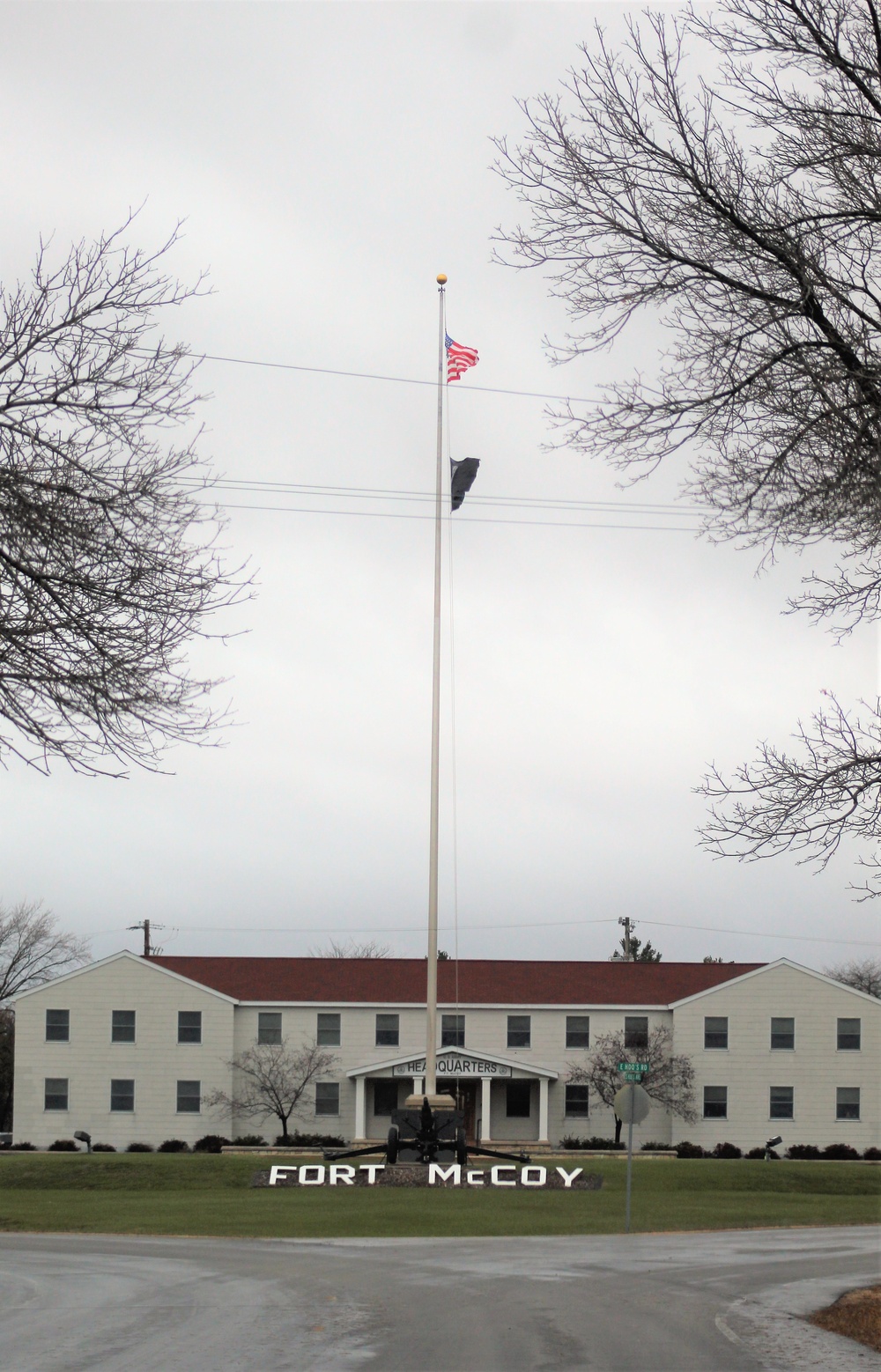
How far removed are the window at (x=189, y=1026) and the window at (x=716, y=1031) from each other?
1763 cm

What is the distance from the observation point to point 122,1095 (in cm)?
5284

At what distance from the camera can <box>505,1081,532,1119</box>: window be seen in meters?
53.1

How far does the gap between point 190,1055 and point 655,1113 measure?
16137mm

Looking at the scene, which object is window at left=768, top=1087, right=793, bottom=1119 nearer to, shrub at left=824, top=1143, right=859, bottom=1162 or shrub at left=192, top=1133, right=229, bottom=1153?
shrub at left=824, top=1143, right=859, bottom=1162

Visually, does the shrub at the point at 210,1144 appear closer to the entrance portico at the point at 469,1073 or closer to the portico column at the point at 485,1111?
the entrance portico at the point at 469,1073

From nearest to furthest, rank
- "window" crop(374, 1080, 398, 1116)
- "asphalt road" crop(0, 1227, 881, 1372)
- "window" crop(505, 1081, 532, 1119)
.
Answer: "asphalt road" crop(0, 1227, 881, 1372) → "window" crop(505, 1081, 532, 1119) → "window" crop(374, 1080, 398, 1116)

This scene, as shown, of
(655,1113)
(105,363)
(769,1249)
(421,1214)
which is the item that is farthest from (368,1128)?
(105,363)

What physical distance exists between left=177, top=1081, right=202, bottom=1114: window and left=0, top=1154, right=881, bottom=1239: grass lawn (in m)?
6.28

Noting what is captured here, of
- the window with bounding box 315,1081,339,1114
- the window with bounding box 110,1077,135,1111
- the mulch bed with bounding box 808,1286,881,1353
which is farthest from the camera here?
the window with bounding box 315,1081,339,1114

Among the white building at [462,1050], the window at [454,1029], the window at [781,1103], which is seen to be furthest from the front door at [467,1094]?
the window at [781,1103]

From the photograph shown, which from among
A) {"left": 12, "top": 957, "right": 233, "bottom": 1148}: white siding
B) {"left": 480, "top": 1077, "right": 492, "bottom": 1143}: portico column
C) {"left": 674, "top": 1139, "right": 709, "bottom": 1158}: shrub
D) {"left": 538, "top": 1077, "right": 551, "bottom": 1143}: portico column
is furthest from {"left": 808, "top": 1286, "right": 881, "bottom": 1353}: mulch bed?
{"left": 12, "top": 957, "right": 233, "bottom": 1148}: white siding

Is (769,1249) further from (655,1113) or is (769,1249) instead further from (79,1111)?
(79,1111)

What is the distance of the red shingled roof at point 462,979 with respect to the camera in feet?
179

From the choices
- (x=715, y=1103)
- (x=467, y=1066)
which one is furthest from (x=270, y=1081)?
(x=715, y=1103)
